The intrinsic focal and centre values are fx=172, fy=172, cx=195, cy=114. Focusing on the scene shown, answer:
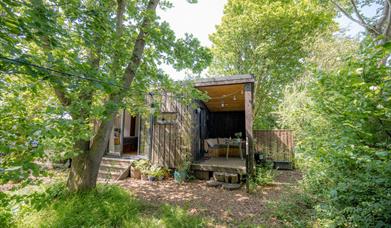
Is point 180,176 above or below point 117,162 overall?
below

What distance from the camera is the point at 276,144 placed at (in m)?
7.90

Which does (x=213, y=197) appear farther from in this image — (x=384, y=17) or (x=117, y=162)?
(x=384, y=17)

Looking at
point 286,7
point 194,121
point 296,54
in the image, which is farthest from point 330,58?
point 194,121

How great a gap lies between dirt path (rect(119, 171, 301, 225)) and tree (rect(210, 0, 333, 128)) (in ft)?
22.2

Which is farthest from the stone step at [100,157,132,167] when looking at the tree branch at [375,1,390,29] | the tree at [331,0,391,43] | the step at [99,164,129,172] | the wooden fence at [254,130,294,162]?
the tree branch at [375,1,390,29]

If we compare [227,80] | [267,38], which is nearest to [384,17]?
[267,38]

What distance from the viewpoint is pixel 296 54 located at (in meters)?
9.59

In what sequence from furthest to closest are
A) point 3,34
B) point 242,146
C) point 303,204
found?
point 242,146 → point 303,204 → point 3,34

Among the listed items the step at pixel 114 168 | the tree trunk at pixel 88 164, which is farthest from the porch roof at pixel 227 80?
the step at pixel 114 168

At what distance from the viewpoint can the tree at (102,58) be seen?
219 cm

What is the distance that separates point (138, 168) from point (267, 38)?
30.2ft

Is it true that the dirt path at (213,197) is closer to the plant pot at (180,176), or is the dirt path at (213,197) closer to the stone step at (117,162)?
the plant pot at (180,176)

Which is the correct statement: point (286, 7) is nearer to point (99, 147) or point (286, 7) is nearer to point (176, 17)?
point (176, 17)

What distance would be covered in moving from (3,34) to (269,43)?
10.3m
